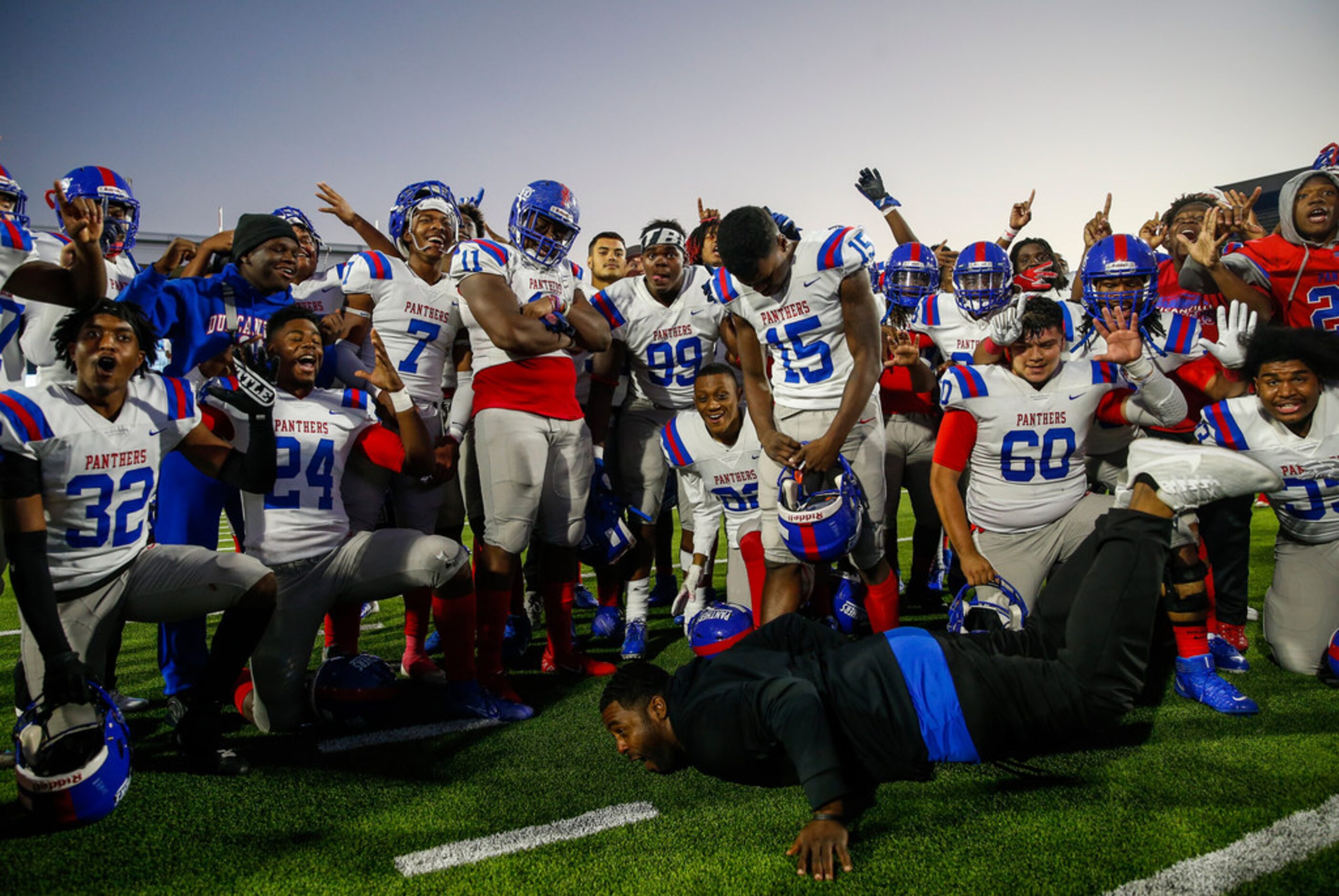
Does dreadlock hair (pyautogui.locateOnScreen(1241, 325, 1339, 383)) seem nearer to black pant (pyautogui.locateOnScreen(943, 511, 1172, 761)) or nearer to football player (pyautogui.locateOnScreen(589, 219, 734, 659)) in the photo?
black pant (pyautogui.locateOnScreen(943, 511, 1172, 761))

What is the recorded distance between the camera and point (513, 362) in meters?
4.52

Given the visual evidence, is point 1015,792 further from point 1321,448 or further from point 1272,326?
point 1272,326

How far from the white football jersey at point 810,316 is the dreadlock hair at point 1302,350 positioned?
1.75 meters

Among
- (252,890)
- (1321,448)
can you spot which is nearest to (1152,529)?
(1321,448)

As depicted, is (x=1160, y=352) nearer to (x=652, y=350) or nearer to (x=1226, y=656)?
(x=1226, y=656)

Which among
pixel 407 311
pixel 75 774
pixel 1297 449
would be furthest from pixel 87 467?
pixel 1297 449

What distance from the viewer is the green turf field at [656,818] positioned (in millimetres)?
2604

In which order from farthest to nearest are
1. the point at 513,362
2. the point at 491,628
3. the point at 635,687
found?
1. the point at 513,362
2. the point at 491,628
3. the point at 635,687

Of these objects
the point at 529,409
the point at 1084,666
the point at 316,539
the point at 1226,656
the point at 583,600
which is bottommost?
the point at 583,600

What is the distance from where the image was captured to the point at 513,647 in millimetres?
5195

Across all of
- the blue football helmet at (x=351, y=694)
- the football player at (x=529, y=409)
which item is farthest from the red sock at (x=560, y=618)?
the blue football helmet at (x=351, y=694)

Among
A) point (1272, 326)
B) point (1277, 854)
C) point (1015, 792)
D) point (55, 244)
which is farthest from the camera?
point (55, 244)

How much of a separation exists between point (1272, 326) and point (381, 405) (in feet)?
14.5

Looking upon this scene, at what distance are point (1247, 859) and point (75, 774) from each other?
11.4 feet
